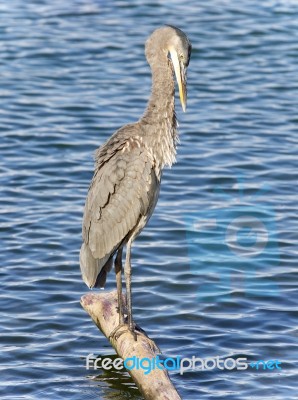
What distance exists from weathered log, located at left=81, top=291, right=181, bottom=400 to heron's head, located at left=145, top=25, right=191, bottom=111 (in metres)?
1.63

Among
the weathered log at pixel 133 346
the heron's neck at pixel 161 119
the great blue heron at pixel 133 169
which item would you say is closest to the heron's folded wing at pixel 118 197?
the great blue heron at pixel 133 169

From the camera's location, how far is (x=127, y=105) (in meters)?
14.4

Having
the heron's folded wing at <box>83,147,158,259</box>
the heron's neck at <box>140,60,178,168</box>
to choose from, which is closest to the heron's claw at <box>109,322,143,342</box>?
the heron's folded wing at <box>83,147,158,259</box>

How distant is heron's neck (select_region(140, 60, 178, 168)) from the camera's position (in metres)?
7.84

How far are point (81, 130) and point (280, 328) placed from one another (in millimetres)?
5450

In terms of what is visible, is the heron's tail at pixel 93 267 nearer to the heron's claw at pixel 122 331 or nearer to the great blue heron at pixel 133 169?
the great blue heron at pixel 133 169

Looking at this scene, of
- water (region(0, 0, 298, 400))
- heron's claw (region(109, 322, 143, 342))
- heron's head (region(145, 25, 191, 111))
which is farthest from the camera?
water (region(0, 0, 298, 400))

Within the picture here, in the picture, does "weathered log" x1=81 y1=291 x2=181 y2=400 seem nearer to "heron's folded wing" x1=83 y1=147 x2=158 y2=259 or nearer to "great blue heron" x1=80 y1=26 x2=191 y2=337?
"great blue heron" x1=80 y1=26 x2=191 y2=337

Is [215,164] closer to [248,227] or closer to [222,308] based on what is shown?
[248,227]

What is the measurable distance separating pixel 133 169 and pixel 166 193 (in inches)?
163

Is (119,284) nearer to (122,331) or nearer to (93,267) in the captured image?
(93,267)

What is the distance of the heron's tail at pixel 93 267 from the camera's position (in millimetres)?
7902

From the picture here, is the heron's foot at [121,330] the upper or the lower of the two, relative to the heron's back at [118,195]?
lower

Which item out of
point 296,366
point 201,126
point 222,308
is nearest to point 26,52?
point 201,126
